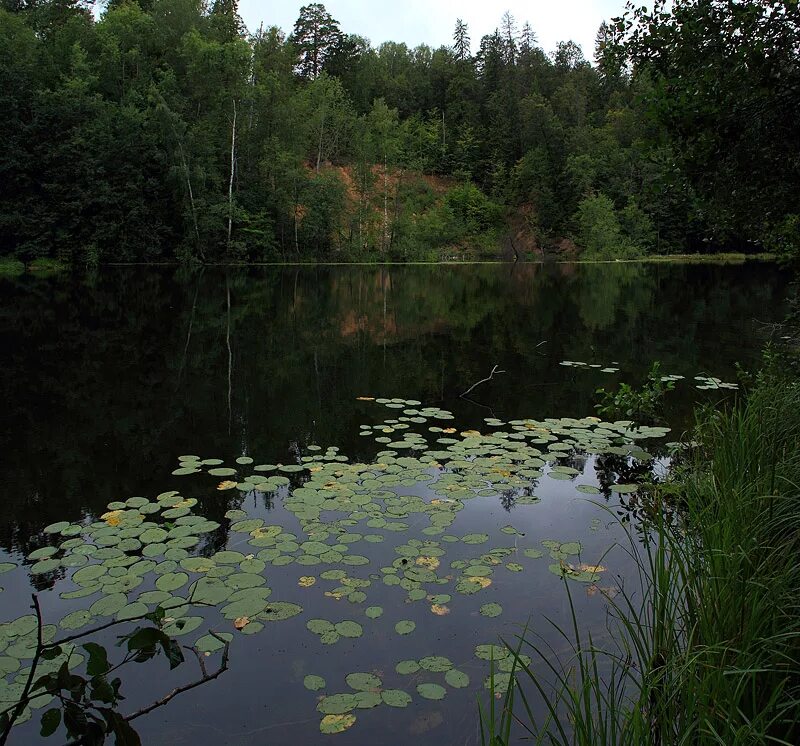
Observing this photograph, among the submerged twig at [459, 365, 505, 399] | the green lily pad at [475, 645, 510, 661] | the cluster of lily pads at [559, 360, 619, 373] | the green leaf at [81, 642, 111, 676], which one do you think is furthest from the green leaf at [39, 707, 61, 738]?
the cluster of lily pads at [559, 360, 619, 373]

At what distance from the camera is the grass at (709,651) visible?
2029 millimetres

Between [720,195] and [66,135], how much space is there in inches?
1534

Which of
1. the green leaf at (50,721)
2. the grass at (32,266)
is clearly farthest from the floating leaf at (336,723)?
the grass at (32,266)

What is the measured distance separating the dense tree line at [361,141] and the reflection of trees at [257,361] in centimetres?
379

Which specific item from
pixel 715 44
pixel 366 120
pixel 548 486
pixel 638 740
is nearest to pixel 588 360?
pixel 548 486

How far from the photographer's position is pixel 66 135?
36.1 metres

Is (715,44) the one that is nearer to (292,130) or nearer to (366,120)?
(292,130)

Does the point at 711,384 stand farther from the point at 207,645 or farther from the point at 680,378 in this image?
the point at 207,645

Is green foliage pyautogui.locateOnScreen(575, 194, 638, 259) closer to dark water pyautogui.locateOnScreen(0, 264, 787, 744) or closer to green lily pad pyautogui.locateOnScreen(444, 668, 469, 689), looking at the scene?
dark water pyautogui.locateOnScreen(0, 264, 787, 744)

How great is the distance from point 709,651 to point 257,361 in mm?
10408

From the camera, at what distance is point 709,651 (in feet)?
7.43

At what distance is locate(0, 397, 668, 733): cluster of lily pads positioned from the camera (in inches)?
144

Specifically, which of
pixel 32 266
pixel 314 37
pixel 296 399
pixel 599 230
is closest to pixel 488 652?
pixel 296 399

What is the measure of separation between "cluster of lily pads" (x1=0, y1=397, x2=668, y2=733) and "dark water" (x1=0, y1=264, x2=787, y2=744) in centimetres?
11
